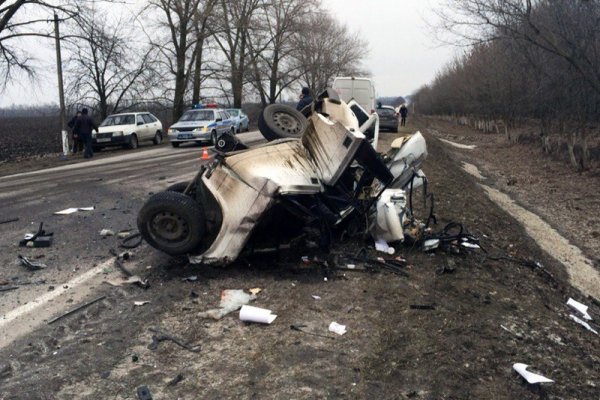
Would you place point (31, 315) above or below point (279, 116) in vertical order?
below

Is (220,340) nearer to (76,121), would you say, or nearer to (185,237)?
(185,237)

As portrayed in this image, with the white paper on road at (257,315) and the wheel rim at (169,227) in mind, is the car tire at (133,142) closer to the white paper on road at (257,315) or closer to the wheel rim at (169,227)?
the wheel rim at (169,227)

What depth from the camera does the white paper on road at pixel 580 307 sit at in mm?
5456

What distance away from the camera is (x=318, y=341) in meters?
3.89

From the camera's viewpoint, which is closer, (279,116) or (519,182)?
(279,116)

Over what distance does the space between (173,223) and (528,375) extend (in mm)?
3529

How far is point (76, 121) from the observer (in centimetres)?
1864

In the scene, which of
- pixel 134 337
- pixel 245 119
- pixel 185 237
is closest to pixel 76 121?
pixel 245 119

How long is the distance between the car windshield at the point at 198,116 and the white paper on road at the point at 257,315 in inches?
753

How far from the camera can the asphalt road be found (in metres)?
4.64

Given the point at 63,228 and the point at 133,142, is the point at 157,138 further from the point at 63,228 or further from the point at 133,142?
the point at 63,228

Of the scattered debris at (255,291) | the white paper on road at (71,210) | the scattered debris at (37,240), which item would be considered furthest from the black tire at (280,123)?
the white paper on road at (71,210)

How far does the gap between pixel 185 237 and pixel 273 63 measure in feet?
148

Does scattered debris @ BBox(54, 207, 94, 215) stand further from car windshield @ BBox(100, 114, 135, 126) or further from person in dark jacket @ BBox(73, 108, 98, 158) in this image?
car windshield @ BBox(100, 114, 135, 126)
